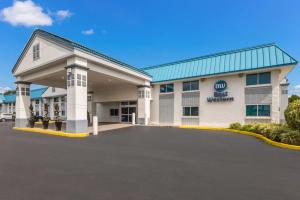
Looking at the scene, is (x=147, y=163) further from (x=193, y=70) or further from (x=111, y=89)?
(x=111, y=89)

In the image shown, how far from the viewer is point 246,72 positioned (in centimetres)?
1513

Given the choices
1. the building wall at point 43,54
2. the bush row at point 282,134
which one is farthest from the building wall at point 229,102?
the building wall at point 43,54

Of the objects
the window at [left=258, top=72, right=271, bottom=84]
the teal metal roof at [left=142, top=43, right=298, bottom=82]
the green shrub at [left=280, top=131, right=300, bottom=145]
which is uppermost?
the teal metal roof at [left=142, top=43, right=298, bottom=82]

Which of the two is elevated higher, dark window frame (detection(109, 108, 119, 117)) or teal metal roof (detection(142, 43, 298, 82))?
teal metal roof (detection(142, 43, 298, 82))

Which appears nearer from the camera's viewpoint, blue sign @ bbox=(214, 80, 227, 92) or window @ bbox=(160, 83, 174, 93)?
blue sign @ bbox=(214, 80, 227, 92)

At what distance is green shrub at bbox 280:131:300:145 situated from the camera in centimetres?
804

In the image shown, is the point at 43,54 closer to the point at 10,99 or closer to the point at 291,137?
the point at 291,137

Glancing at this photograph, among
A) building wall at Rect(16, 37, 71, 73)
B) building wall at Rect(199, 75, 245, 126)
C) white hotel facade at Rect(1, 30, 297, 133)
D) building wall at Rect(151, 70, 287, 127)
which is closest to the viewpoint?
white hotel facade at Rect(1, 30, 297, 133)

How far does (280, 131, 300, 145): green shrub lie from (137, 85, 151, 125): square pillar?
13243 mm

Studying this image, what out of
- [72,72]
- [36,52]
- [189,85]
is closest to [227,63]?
[189,85]

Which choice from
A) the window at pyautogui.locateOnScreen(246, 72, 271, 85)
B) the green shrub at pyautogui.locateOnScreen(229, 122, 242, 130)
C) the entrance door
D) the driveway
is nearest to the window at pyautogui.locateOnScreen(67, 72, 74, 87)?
the driveway

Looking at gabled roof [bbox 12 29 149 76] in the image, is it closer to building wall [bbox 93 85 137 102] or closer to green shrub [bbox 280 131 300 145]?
building wall [bbox 93 85 137 102]

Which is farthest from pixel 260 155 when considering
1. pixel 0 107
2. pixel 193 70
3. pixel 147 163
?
pixel 0 107

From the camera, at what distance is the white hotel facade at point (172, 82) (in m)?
12.2
